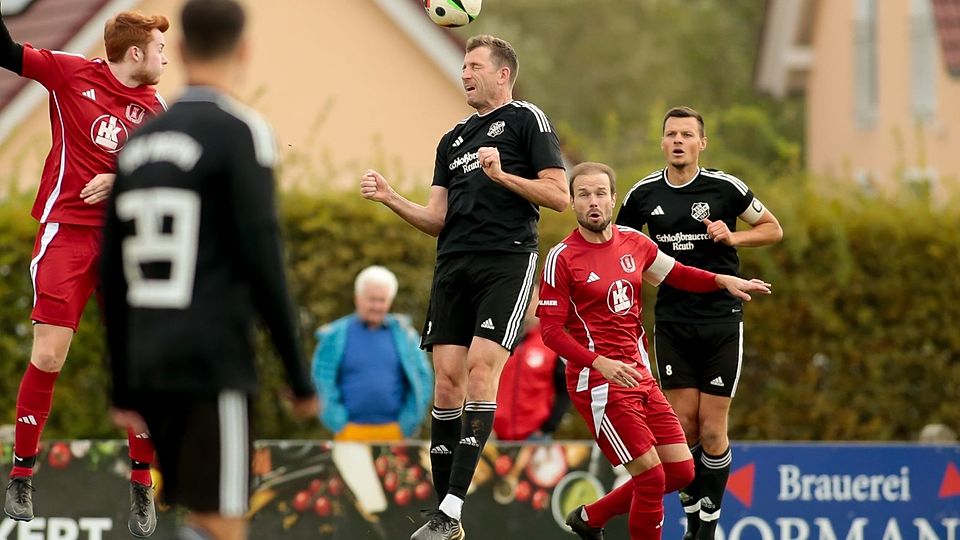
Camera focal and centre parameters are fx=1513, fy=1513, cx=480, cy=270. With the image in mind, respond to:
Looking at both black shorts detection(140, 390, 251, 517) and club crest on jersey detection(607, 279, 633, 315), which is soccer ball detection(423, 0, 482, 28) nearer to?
club crest on jersey detection(607, 279, 633, 315)

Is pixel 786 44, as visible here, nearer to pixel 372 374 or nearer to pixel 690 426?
pixel 372 374

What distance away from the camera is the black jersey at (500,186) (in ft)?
27.9

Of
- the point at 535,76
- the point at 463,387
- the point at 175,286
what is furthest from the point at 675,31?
the point at 175,286

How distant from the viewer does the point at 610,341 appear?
864 cm

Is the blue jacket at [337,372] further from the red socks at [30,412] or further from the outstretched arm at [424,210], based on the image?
the red socks at [30,412]

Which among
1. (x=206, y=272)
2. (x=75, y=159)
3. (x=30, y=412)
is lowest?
(x=30, y=412)

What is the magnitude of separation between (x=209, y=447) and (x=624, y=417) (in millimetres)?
3630

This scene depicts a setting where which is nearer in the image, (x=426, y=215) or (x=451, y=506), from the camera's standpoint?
(x=451, y=506)

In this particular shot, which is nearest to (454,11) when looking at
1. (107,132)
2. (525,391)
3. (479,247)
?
(479,247)

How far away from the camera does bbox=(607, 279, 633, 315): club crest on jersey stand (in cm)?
860

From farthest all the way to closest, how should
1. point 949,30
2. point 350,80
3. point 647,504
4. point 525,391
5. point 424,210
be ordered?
point 949,30 → point 350,80 → point 525,391 → point 424,210 → point 647,504

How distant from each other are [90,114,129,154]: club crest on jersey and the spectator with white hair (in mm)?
3931

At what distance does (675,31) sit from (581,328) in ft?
132

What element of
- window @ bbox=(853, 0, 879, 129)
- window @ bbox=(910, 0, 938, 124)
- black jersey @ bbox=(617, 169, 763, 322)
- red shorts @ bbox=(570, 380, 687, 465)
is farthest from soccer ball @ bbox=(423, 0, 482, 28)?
window @ bbox=(853, 0, 879, 129)
